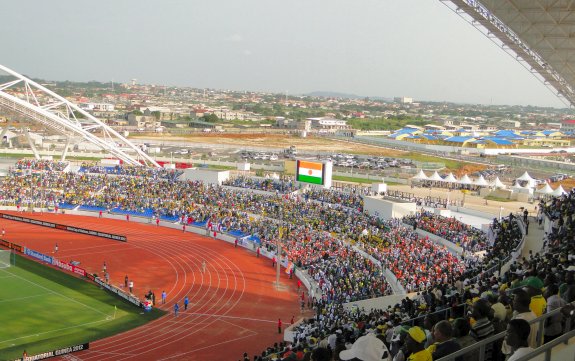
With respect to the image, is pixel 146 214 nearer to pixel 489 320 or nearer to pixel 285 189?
pixel 285 189

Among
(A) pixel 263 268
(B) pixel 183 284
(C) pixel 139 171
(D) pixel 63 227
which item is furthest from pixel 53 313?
(C) pixel 139 171

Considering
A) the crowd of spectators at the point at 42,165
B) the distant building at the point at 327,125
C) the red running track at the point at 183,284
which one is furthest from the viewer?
the distant building at the point at 327,125

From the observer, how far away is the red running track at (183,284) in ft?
69.2

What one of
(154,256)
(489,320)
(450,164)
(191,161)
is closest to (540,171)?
(450,164)

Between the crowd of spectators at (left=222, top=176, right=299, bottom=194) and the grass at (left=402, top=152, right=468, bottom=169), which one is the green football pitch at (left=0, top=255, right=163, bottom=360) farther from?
the grass at (left=402, top=152, right=468, bottom=169)

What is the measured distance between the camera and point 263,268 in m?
32.1

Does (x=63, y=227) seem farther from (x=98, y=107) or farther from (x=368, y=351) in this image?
(x=98, y=107)

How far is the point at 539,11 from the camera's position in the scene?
1639cm

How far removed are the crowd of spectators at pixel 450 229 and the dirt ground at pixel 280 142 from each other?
173 ft

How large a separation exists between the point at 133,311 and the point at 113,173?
3049cm

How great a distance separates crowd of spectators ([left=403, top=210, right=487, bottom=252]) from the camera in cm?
2876

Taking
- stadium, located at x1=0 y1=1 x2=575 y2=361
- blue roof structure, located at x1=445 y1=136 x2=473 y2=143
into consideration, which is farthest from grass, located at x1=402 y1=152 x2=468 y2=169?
stadium, located at x1=0 y1=1 x2=575 y2=361

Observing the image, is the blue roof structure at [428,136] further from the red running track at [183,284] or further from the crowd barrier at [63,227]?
the crowd barrier at [63,227]

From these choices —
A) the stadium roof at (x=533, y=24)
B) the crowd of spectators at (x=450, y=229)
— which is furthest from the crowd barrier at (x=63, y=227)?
the stadium roof at (x=533, y=24)
